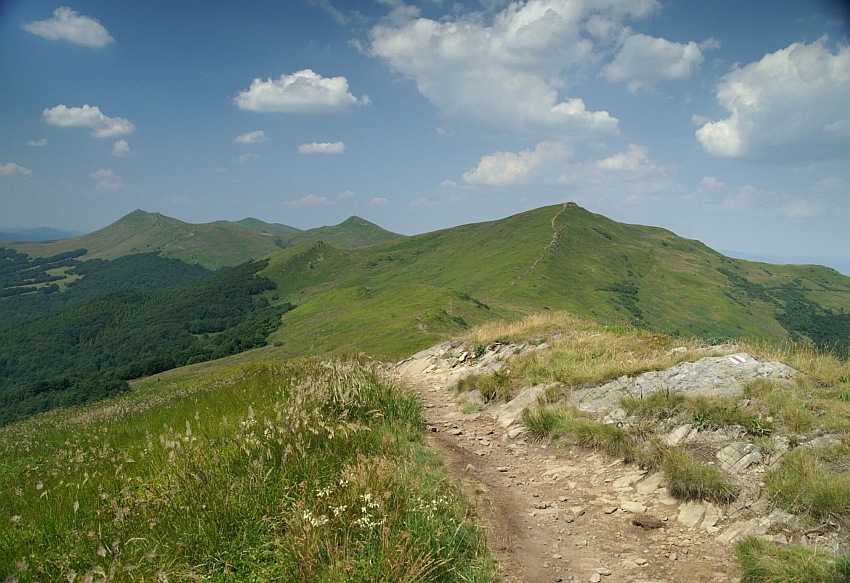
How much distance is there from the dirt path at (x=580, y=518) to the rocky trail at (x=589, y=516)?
1 centimetres

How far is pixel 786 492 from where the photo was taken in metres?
5.80

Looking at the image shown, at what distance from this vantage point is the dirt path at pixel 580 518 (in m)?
5.47

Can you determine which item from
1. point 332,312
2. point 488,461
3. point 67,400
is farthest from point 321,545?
point 332,312

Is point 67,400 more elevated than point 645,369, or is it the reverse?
point 645,369

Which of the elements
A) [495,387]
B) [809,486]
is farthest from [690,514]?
[495,387]

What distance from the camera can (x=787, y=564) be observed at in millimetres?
4766

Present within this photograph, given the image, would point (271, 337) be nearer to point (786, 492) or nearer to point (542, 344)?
point (542, 344)

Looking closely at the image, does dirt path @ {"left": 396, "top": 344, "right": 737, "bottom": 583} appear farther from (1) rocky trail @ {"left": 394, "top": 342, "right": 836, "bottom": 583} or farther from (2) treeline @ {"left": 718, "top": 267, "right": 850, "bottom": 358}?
(2) treeline @ {"left": 718, "top": 267, "right": 850, "bottom": 358}

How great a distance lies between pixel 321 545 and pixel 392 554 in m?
0.71

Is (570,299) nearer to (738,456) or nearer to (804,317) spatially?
(804,317)

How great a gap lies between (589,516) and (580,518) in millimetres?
154

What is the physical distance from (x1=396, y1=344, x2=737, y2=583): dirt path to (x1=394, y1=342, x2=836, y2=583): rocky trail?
0.04 ft

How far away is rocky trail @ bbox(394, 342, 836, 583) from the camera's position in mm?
5496

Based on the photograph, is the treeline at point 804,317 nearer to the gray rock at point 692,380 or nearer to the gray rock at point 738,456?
the gray rock at point 692,380
